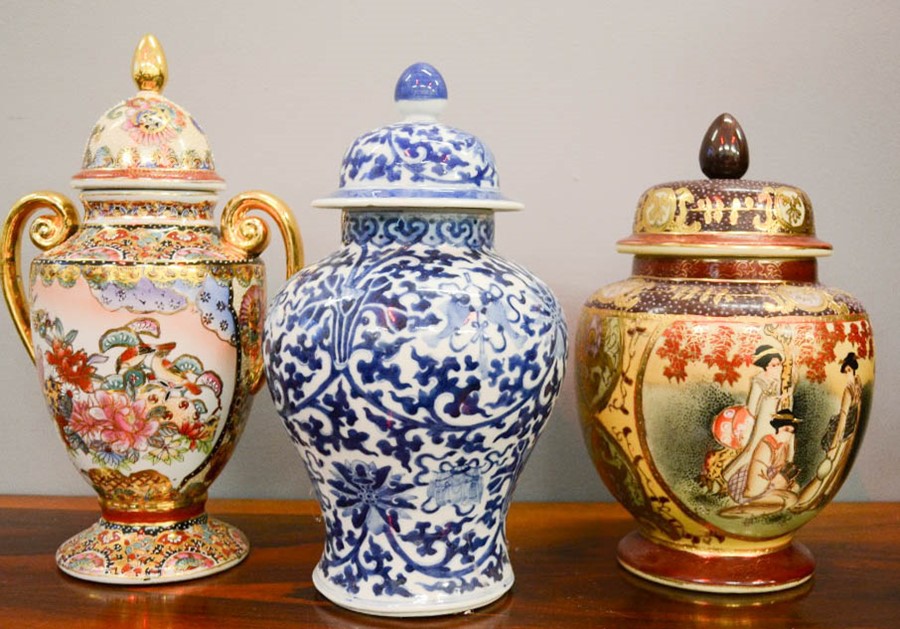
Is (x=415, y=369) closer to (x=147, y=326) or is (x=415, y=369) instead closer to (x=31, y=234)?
(x=147, y=326)

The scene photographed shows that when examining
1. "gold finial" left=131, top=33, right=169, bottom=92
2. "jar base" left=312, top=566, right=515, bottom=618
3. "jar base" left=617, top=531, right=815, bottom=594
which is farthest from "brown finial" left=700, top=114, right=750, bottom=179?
"gold finial" left=131, top=33, right=169, bottom=92

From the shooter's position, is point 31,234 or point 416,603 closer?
point 416,603

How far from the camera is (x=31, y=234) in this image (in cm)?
104

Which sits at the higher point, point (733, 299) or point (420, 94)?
point (420, 94)

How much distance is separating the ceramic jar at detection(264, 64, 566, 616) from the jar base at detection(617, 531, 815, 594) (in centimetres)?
17

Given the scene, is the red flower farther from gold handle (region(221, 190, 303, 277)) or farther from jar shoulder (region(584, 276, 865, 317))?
jar shoulder (region(584, 276, 865, 317))

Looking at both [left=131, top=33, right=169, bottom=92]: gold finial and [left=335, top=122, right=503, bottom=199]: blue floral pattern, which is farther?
[left=131, top=33, right=169, bottom=92]: gold finial

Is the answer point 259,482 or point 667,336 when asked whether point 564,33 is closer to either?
point 667,336

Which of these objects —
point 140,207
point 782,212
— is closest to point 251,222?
point 140,207

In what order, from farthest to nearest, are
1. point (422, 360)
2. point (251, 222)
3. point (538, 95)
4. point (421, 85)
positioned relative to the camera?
point (538, 95) → point (251, 222) → point (421, 85) → point (422, 360)

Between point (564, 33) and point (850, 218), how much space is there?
1.58ft

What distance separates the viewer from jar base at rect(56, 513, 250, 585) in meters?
1.01

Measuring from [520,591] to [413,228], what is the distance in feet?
1.31

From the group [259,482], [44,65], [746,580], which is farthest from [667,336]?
[44,65]
